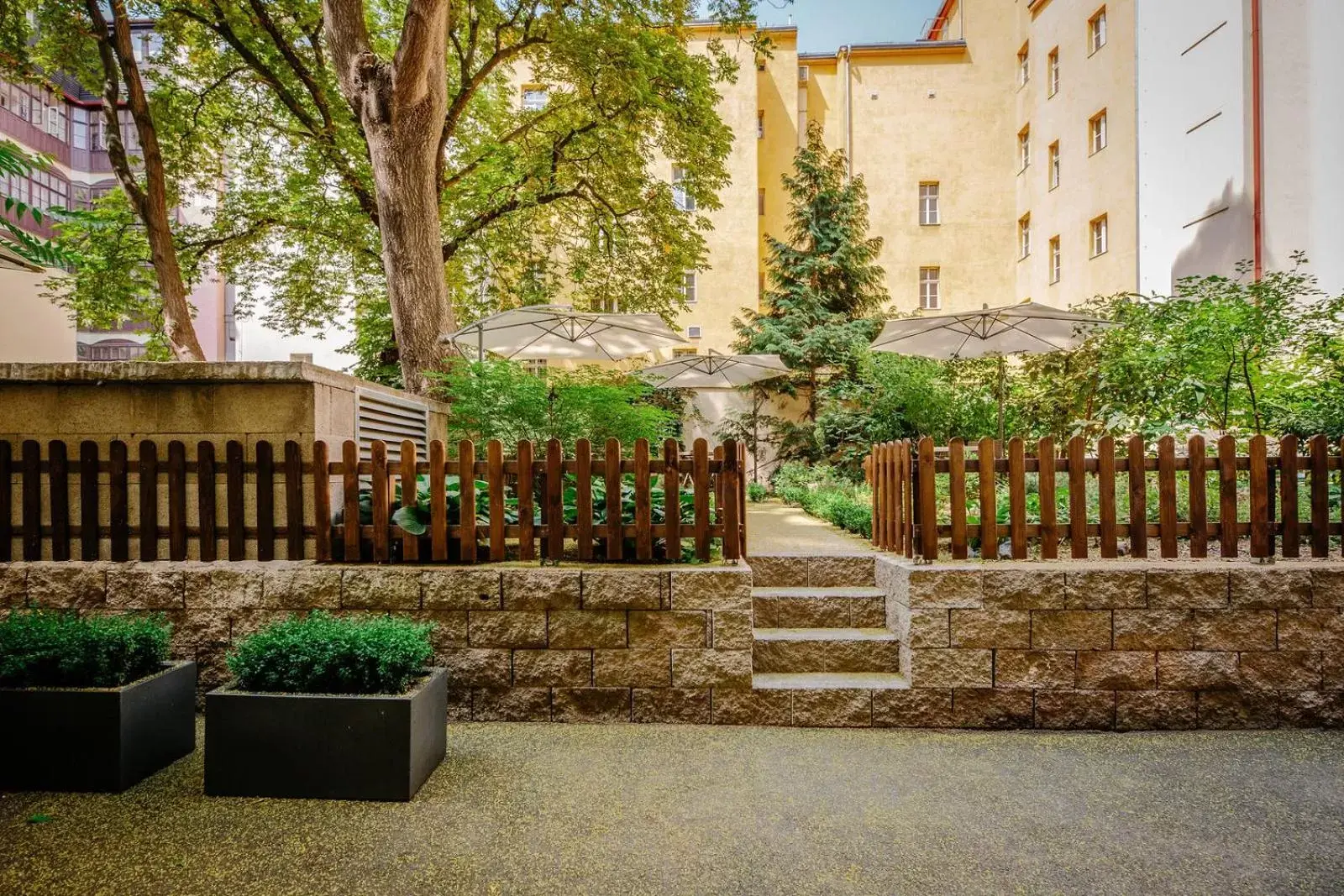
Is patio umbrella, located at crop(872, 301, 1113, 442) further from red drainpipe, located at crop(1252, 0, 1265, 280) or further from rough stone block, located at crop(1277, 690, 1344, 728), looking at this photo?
rough stone block, located at crop(1277, 690, 1344, 728)

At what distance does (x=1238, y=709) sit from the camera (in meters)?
4.24

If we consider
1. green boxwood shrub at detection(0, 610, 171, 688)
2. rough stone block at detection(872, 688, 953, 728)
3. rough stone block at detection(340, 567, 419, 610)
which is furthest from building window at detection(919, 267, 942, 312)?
green boxwood shrub at detection(0, 610, 171, 688)

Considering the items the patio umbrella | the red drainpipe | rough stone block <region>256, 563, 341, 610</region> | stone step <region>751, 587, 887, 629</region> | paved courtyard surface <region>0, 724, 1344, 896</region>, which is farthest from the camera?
the red drainpipe

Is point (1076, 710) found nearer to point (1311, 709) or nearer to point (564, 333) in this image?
point (1311, 709)

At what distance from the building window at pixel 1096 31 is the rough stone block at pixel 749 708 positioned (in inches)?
741

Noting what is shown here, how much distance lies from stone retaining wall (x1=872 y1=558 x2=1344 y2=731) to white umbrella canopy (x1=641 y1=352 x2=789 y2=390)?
8.94 m

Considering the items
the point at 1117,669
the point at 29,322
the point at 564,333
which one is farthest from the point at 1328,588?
the point at 29,322

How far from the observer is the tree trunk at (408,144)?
7375 millimetres

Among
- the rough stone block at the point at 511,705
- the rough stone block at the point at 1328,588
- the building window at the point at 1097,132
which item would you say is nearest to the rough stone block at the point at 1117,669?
the rough stone block at the point at 1328,588

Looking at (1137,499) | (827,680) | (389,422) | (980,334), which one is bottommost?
(827,680)

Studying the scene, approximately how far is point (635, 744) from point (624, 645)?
56 centimetres

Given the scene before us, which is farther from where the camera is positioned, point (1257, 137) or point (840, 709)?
point (1257, 137)

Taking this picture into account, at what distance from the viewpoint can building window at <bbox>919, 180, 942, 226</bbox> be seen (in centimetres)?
2211

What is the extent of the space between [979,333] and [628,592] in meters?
6.72
